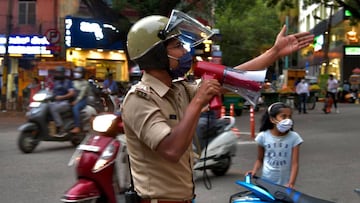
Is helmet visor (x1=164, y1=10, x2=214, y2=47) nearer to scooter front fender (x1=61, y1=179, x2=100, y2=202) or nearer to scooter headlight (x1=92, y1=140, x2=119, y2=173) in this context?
scooter front fender (x1=61, y1=179, x2=100, y2=202)

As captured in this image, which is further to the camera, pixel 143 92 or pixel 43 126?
pixel 43 126

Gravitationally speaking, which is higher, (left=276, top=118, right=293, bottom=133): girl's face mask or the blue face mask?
the blue face mask

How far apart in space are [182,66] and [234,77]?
25cm

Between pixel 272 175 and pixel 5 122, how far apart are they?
574 inches

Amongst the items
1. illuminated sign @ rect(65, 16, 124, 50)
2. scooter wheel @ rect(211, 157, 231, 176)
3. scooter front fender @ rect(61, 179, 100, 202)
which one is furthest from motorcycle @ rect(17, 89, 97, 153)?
illuminated sign @ rect(65, 16, 124, 50)

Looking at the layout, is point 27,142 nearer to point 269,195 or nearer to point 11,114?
point 269,195

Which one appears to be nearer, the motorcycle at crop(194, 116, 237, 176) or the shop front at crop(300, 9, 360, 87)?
the motorcycle at crop(194, 116, 237, 176)

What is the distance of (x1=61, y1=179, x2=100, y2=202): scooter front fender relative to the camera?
5.29 meters

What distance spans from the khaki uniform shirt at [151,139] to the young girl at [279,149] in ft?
8.60

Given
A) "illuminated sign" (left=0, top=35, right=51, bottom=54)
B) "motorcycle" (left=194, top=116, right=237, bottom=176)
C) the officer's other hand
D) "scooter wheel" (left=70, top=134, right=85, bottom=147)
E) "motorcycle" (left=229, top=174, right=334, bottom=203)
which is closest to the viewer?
the officer's other hand

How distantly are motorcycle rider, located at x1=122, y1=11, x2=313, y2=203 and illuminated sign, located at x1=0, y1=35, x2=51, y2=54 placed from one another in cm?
2559

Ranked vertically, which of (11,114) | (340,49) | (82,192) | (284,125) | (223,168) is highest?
(340,49)

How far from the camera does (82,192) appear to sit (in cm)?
543

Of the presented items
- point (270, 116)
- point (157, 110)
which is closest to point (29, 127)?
point (270, 116)
